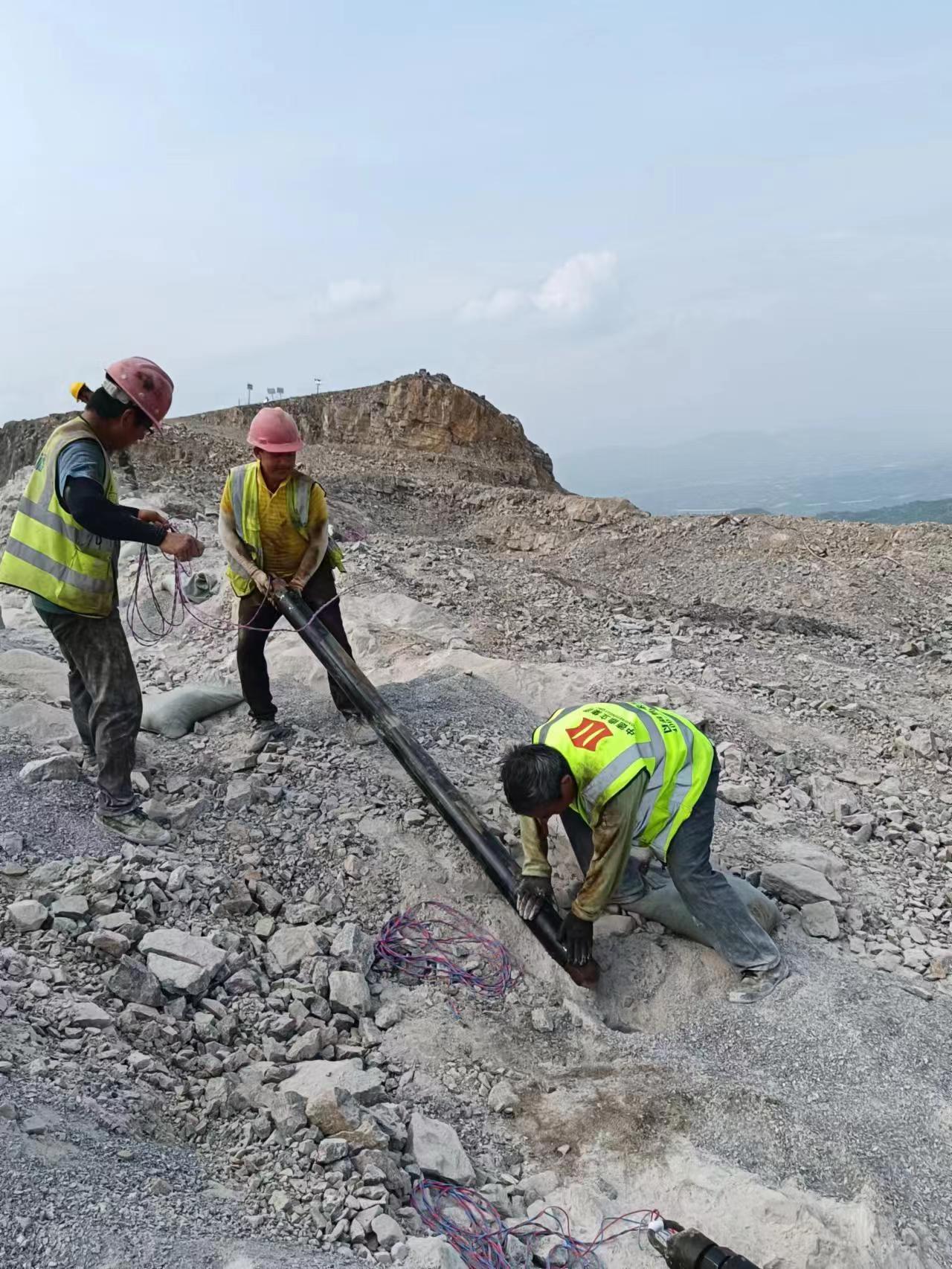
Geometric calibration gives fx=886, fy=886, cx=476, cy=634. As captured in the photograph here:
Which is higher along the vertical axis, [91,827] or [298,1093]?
[91,827]

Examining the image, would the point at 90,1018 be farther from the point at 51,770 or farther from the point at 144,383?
the point at 144,383

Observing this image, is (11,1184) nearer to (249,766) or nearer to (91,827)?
(91,827)

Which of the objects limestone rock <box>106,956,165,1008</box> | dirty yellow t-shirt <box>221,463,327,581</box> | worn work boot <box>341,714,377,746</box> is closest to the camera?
limestone rock <box>106,956,165,1008</box>

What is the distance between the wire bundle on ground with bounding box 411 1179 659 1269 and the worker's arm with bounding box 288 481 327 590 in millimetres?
2915

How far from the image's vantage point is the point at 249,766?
4352 millimetres

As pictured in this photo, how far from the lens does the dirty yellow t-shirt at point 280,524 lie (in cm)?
442

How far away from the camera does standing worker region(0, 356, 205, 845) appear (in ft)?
11.1

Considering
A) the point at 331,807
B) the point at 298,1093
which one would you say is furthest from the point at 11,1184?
the point at 331,807

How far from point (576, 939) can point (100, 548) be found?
2.38 meters

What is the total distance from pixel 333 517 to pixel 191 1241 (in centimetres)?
1032

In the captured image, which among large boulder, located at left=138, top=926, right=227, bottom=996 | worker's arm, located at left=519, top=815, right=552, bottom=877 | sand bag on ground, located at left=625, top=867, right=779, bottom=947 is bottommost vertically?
sand bag on ground, located at left=625, top=867, right=779, bottom=947

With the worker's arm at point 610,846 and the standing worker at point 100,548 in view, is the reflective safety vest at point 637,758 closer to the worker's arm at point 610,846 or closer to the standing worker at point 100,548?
the worker's arm at point 610,846

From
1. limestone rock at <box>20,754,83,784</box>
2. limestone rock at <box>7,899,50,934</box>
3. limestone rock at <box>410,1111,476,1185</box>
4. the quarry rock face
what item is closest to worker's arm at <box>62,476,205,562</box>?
limestone rock at <box>20,754,83,784</box>

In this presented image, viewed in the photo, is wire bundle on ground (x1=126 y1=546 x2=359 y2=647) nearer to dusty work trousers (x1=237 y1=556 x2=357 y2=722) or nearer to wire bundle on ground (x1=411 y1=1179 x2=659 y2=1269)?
dusty work trousers (x1=237 y1=556 x2=357 y2=722)
